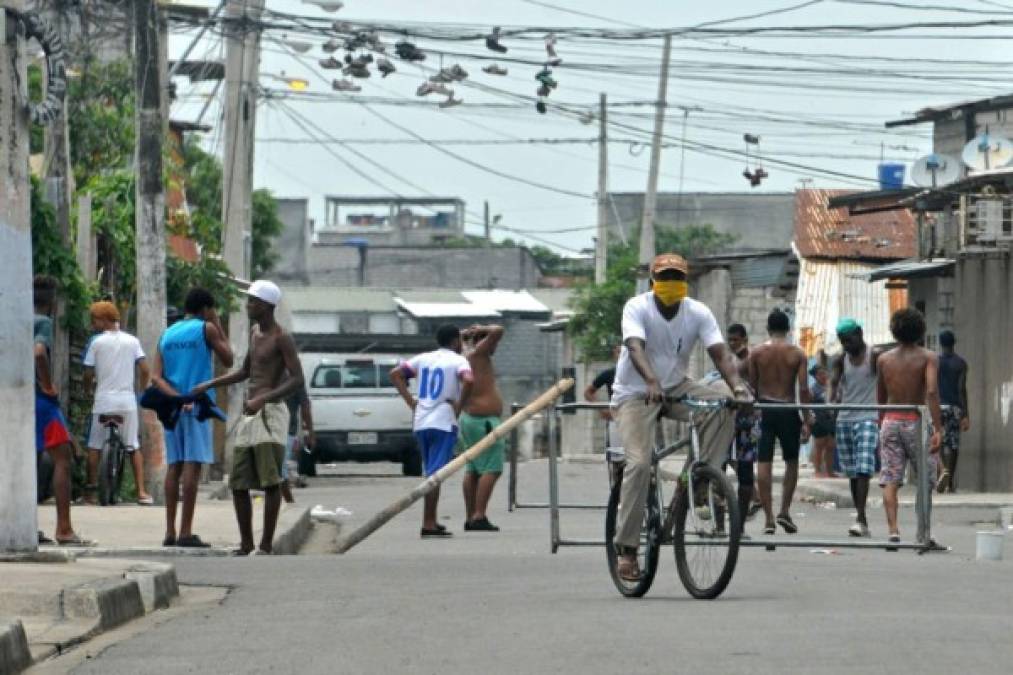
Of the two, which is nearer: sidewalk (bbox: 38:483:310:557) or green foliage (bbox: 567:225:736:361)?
sidewalk (bbox: 38:483:310:557)

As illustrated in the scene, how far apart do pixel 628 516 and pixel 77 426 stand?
1142 centimetres

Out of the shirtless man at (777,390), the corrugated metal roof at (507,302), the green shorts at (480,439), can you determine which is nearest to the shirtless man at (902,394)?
the shirtless man at (777,390)

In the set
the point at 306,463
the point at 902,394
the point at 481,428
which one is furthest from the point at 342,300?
the point at 902,394

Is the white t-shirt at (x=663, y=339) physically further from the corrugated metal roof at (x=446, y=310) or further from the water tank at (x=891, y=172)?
the corrugated metal roof at (x=446, y=310)

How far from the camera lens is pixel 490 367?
19844 mm

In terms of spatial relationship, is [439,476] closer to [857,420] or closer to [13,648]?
[857,420]

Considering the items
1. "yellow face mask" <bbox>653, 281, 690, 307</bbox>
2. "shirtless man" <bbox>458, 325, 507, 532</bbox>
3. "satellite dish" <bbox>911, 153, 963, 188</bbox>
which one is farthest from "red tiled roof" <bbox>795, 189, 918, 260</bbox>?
"yellow face mask" <bbox>653, 281, 690, 307</bbox>

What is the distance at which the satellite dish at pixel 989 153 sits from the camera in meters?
31.9

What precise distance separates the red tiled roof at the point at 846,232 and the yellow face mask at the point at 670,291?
3284 centimetres

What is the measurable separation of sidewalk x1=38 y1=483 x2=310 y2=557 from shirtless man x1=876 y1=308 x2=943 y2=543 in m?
4.38

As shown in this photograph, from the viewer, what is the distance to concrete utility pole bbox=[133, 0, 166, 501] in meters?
22.2

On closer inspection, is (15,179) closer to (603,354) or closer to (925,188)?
(925,188)

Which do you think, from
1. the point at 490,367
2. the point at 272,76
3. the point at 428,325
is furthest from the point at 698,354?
the point at 490,367

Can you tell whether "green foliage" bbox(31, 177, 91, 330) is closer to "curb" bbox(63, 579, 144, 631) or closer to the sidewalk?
the sidewalk
